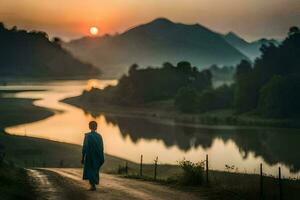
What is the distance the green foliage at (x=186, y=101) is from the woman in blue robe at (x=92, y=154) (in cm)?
11608

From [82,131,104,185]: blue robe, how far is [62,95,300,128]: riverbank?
92619mm

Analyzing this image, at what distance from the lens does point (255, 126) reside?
4131 inches

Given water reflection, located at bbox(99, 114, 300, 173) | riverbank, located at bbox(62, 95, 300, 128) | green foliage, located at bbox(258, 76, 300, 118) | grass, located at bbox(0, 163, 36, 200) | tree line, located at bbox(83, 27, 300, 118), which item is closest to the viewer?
grass, located at bbox(0, 163, 36, 200)

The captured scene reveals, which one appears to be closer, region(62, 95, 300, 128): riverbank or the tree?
region(62, 95, 300, 128): riverbank

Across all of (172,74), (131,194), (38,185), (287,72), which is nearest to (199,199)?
(131,194)

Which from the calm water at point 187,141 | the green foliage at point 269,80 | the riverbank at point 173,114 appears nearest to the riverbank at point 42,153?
the calm water at point 187,141

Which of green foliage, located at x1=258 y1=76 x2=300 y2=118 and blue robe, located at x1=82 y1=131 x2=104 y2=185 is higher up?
green foliage, located at x1=258 y1=76 x2=300 y2=118

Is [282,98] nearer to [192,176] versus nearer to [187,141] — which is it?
[187,141]

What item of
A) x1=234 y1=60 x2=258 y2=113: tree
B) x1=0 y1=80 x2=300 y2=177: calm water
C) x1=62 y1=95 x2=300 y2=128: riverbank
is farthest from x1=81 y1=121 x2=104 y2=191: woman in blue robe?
x1=234 y1=60 x2=258 y2=113: tree

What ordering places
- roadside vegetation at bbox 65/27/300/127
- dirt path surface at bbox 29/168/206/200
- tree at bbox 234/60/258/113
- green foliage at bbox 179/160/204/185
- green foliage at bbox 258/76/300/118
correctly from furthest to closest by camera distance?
tree at bbox 234/60/258/113
roadside vegetation at bbox 65/27/300/127
green foliage at bbox 258/76/300/118
green foliage at bbox 179/160/204/185
dirt path surface at bbox 29/168/206/200

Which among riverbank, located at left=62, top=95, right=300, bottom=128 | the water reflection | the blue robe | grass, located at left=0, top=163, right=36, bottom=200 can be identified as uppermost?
riverbank, located at left=62, top=95, right=300, bottom=128

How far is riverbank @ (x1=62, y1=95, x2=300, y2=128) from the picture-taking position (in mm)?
110062

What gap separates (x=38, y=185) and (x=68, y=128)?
7797 cm

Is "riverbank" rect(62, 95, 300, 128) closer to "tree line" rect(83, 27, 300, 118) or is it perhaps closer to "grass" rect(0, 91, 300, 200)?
"tree line" rect(83, 27, 300, 118)
